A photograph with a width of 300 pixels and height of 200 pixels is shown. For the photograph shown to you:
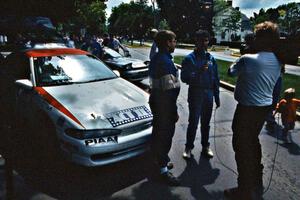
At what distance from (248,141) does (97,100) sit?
2.08m

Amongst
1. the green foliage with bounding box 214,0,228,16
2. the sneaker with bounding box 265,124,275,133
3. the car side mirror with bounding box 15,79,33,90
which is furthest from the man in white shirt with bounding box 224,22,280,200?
the green foliage with bounding box 214,0,228,16

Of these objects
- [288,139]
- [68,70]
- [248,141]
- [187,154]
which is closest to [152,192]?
[187,154]

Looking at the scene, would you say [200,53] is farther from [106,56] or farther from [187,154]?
[106,56]

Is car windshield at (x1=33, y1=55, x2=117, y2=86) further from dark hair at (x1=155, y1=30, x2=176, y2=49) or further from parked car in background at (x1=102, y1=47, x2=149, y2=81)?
parked car in background at (x1=102, y1=47, x2=149, y2=81)

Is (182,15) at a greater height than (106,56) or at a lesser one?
greater

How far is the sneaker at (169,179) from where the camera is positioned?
363 centimetres

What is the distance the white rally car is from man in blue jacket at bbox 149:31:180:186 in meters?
0.38

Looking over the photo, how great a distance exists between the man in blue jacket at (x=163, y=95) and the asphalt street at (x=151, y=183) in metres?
0.29

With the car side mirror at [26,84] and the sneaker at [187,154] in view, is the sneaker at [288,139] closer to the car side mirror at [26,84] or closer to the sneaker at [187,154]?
the sneaker at [187,154]

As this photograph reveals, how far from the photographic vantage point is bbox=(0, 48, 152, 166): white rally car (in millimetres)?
3643

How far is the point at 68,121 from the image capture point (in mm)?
3670

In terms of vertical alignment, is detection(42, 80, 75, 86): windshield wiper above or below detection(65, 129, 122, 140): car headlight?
above

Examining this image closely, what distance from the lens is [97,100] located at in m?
4.14

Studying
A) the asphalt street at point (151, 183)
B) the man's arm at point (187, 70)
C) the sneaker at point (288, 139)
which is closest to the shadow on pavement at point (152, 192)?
the asphalt street at point (151, 183)
